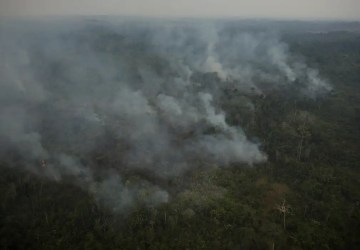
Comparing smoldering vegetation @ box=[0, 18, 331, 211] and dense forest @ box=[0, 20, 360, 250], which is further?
smoldering vegetation @ box=[0, 18, 331, 211]

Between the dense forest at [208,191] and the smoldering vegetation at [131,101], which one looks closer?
the dense forest at [208,191]

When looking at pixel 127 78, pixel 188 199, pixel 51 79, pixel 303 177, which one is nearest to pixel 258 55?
pixel 127 78

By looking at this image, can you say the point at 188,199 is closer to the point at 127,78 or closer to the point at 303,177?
the point at 303,177

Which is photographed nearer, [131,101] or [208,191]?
[208,191]
